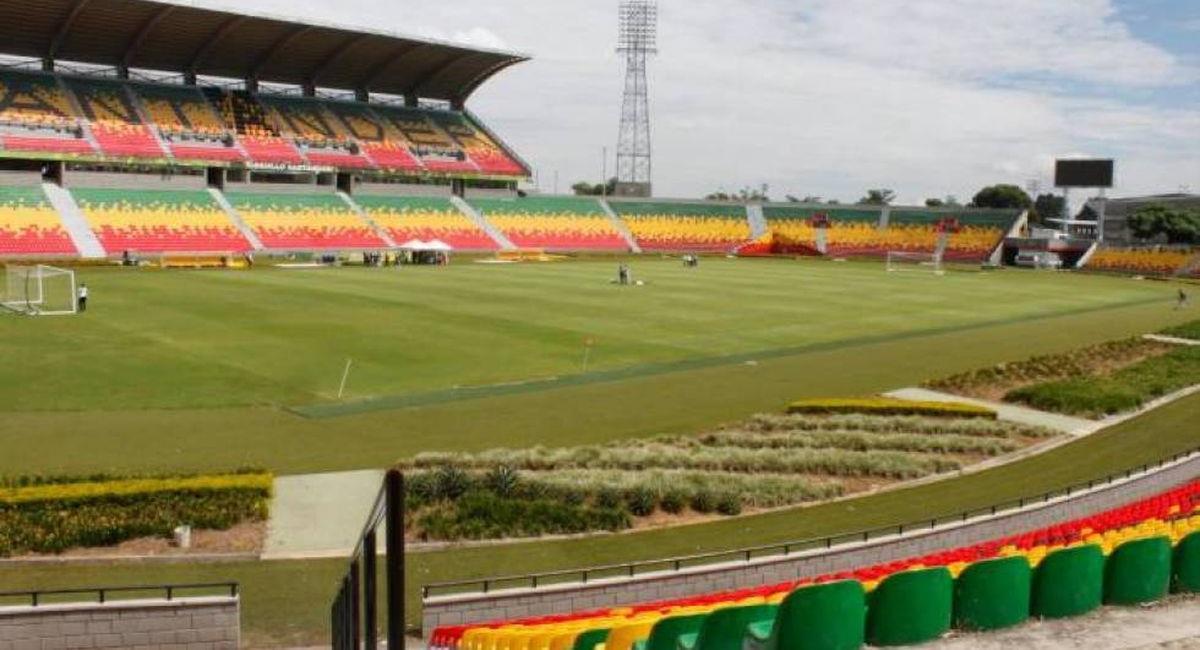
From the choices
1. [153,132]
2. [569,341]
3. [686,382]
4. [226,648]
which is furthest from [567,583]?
[153,132]

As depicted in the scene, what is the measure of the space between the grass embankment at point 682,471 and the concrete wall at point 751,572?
2064mm

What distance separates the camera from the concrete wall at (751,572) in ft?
50.1

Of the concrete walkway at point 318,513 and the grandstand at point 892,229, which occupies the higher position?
the grandstand at point 892,229

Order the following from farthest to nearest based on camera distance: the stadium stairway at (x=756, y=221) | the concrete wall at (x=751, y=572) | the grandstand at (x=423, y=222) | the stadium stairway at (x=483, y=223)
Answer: the stadium stairway at (x=756, y=221) < the stadium stairway at (x=483, y=223) < the grandstand at (x=423, y=222) < the concrete wall at (x=751, y=572)

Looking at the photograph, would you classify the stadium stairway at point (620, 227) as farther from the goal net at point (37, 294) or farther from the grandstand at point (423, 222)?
the goal net at point (37, 294)

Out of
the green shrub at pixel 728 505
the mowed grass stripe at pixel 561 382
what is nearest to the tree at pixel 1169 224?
the mowed grass stripe at pixel 561 382

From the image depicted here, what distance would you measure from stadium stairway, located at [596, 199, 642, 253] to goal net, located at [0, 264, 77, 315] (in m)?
66.4

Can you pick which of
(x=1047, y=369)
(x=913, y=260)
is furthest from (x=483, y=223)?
(x=1047, y=369)

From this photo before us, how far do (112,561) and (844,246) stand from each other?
378ft

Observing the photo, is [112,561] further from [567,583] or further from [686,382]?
[686,382]

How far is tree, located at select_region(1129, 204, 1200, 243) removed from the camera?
146 m

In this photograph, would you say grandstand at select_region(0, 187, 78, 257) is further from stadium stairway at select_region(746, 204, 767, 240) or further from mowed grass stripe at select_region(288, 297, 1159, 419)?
stadium stairway at select_region(746, 204, 767, 240)

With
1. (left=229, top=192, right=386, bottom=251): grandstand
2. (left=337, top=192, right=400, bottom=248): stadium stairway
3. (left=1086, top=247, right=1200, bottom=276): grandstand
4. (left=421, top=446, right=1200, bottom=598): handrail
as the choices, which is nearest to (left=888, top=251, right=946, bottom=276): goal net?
(left=1086, top=247, right=1200, bottom=276): grandstand

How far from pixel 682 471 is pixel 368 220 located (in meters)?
80.7
